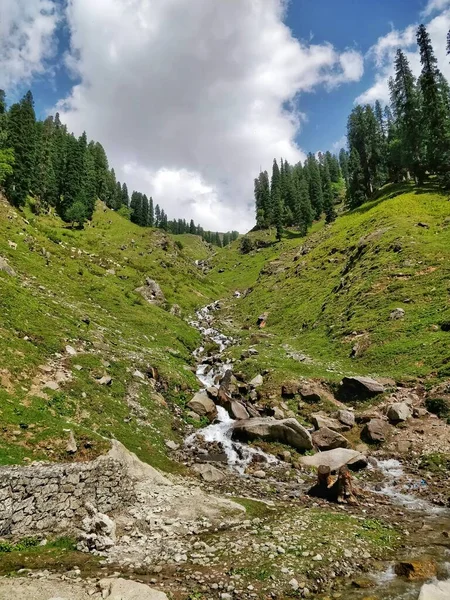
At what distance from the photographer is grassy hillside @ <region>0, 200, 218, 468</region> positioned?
727 inches

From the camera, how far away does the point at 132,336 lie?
40.5m

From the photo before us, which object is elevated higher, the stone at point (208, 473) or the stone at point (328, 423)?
→ the stone at point (328, 423)

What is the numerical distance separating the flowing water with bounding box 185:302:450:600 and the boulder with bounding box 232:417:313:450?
85 centimetres

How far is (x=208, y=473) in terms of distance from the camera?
21.8 meters

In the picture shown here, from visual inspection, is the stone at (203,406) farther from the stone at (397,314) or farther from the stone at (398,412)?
the stone at (397,314)

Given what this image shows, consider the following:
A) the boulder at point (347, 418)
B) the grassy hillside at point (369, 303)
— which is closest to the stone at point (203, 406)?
the grassy hillside at point (369, 303)

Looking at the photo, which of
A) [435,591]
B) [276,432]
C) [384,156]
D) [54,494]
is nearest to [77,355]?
[54,494]

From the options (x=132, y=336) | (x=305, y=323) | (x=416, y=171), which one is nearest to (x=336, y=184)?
(x=416, y=171)

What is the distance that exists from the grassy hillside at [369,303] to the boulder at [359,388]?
6.53 feet

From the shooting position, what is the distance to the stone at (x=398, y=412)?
85.7 feet

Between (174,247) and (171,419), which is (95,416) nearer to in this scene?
(171,419)

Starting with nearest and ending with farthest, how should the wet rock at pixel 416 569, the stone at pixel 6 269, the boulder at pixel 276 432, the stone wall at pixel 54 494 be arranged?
the wet rock at pixel 416 569, the stone wall at pixel 54 494, the boulder at pixel 276 432, the stone at pixel 6 269

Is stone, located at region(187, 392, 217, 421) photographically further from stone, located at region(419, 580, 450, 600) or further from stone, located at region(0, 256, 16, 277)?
stone, located at region(0, 256, 16, 277)

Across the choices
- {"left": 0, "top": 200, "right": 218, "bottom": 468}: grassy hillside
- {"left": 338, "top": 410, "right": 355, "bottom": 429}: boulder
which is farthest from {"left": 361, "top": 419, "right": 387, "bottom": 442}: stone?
{"left": 0, "top": 200, "right": 218, "bottom": 468}: grassy hillside
